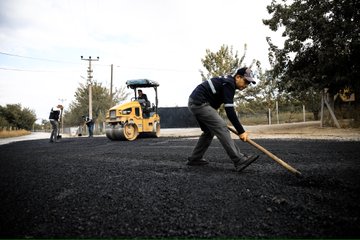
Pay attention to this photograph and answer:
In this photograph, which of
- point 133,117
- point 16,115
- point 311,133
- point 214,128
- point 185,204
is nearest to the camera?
point 185,204

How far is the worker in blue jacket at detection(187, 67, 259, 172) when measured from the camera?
3.13m

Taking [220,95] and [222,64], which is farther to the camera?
[222,64]

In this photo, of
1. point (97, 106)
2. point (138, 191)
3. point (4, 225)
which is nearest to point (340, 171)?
point (138, 191)

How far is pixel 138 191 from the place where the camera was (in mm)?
2475

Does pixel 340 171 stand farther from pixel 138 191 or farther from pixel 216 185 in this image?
pixel 138 191

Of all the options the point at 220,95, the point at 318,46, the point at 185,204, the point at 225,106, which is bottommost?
the point at 185,204

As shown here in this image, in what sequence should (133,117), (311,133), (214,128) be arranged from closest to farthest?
1. (214,128)
2. (133,117)
3. (311,133)

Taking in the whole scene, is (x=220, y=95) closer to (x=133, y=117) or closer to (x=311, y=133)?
(x=133, y=117)

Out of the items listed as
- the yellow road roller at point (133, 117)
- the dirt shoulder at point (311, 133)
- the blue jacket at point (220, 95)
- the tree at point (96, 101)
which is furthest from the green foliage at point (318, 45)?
the tree at point (96, 101)

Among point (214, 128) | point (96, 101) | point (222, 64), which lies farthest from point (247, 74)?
point (96, 101)

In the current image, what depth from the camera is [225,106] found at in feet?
10.5

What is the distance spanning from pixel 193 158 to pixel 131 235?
231 cm

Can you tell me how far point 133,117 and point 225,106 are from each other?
6391 millimetres

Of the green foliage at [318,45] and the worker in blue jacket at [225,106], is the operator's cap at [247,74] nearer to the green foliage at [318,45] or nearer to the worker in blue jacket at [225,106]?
the worker in blue jacket at [225,106]
